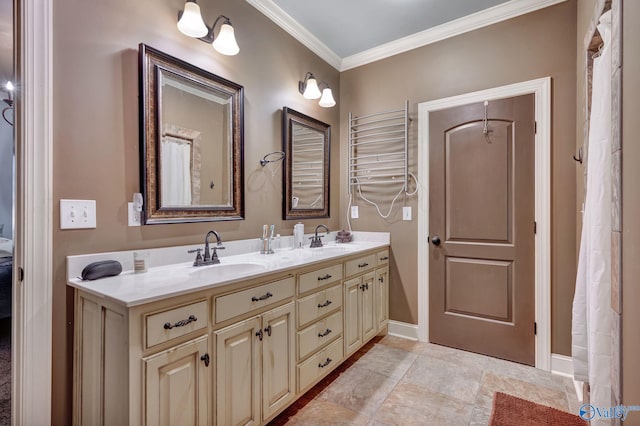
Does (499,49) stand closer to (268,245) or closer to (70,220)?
(268,245)

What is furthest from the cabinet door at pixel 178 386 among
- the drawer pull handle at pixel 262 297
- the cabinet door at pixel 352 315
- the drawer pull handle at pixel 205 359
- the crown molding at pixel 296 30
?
the crown molding at pixel 296 30

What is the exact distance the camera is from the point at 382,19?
2.42 metres

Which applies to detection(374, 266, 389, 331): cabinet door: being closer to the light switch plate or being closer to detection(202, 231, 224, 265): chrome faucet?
detection(202, 231, 224, 265): chrome faucet

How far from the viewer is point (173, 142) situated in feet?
5.50

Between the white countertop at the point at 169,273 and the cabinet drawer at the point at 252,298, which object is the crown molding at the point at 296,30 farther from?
the cabinet drawer at the point at 252,298

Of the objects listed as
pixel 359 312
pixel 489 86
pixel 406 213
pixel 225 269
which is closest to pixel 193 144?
pixel 225 269

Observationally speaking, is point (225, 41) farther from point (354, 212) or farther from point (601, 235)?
point (601, 235)

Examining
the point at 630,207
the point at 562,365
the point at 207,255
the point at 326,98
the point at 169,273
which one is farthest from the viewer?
the point at 326,98

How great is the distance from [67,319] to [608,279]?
2.20 m

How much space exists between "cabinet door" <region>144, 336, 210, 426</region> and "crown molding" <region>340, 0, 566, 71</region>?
283 cm

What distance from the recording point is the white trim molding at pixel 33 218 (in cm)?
119

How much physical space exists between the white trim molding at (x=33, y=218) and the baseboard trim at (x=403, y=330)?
2.42 meters

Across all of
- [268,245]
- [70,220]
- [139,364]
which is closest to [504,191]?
[268,245]

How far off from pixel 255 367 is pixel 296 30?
8.24 ft
